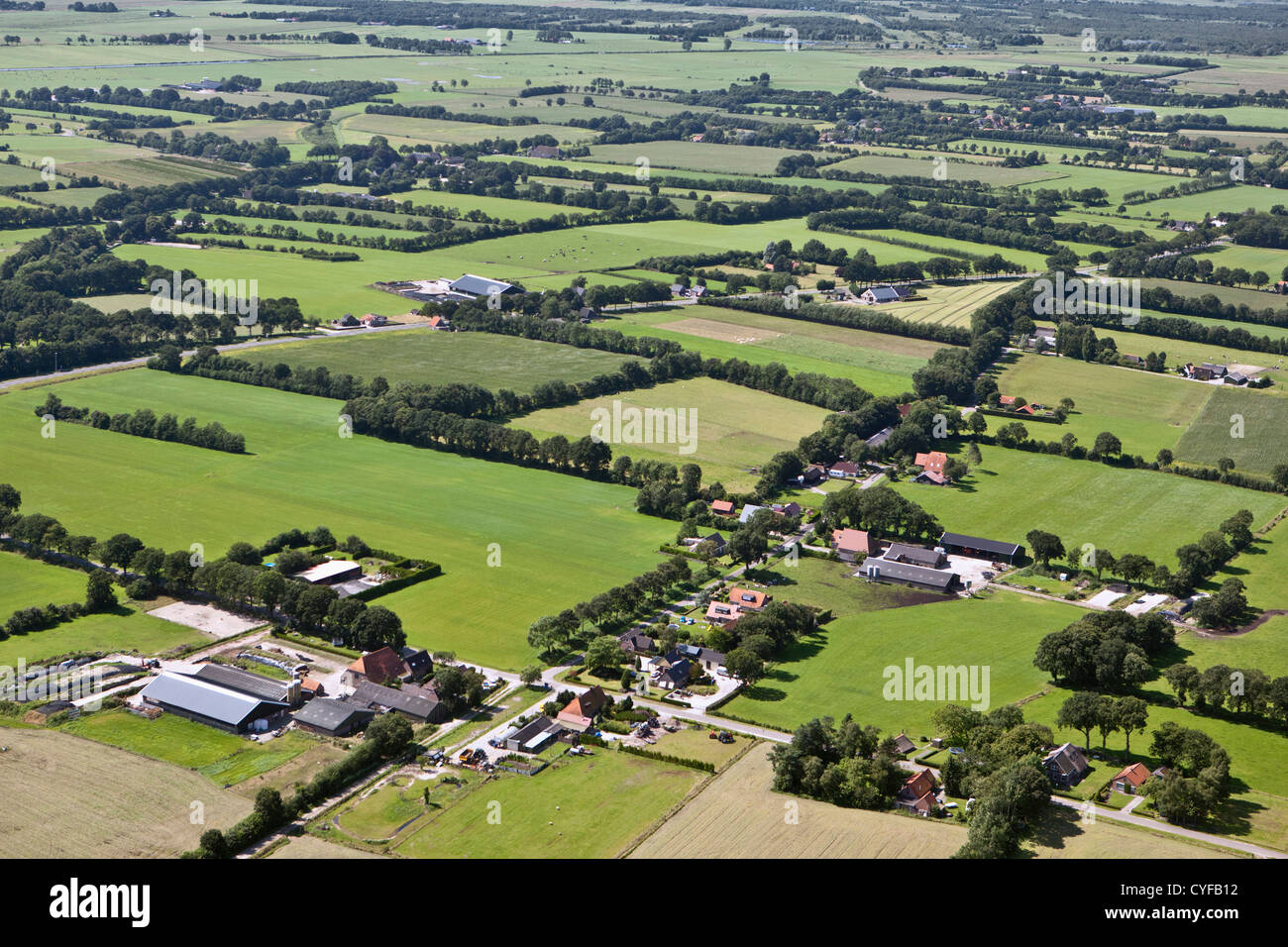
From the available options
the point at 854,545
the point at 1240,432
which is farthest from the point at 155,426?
the point at 1240,432

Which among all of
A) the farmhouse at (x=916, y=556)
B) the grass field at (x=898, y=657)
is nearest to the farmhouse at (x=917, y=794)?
the grass field at (x=898, y=657)

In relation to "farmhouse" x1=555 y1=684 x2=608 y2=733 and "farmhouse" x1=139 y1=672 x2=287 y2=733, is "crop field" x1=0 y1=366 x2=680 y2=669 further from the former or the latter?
"farmhouse" x1=139 y1=672 x2=287 y2=733

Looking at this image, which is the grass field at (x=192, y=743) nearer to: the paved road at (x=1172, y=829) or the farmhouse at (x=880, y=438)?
the paved road at (x=1172, y=829)

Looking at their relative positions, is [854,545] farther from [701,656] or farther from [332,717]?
→ [332,717]

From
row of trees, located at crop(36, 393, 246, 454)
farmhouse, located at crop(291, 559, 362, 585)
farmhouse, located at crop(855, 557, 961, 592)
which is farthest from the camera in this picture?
row of trees, located at crop(36, 393, 246, 454)

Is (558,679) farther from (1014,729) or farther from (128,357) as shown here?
(128,357)

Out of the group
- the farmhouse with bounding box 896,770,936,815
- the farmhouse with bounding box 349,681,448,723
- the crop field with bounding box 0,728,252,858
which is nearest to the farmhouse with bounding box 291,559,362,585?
the farmhouse with bounding box 349,681,448,723

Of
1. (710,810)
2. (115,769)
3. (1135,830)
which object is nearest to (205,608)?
(115,769)
